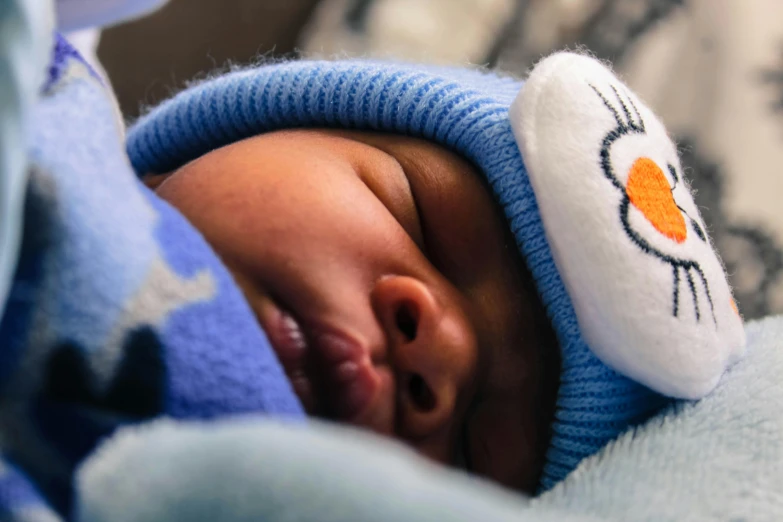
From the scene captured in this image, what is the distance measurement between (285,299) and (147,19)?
2.46 ft

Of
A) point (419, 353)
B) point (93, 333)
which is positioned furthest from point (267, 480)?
point (419, 353)

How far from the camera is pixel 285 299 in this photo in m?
0.44

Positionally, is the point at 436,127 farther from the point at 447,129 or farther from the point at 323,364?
the point at 323,364

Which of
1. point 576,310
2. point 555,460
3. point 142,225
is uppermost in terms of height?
point 142,225

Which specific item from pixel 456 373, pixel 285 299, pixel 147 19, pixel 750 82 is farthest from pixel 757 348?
pixel 147 19

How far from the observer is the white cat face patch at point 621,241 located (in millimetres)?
501

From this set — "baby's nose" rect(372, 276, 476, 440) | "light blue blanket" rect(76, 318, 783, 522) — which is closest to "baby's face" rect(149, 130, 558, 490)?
"baby's nose" rect(372, 276, 476, 440)

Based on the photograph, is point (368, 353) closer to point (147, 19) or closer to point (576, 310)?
point (576, 310)

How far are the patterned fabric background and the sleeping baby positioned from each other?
0.38 m

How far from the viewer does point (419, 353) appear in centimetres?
47

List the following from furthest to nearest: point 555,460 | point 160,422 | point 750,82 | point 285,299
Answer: point 750,82, point 555,460, point 285,299, point 160,422

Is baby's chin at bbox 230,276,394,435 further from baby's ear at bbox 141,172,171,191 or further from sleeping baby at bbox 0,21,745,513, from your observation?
baby's ear at bbox 141,172,171,191

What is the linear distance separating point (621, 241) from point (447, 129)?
17 cm

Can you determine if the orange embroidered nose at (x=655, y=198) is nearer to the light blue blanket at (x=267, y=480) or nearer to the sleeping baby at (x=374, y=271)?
the sleeping baby at (x=374, y=271)
